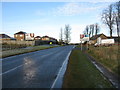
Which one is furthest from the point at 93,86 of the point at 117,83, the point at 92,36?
the point at 92,36

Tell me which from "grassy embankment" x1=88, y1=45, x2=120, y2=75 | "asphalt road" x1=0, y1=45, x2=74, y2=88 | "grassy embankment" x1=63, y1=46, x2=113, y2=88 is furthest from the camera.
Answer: "grassy embankment" x1=88, y1=45, x2=120, y2=75

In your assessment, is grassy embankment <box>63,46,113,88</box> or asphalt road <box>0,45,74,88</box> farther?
asphalt road <box>0,45,74,88</box>

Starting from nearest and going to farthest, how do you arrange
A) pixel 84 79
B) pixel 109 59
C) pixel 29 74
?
pixel 84 79, pixel 29 74, pixel 109 59

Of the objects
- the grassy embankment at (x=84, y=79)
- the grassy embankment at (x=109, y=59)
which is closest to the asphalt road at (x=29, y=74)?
the grassy embankment at (x=84, y=79)

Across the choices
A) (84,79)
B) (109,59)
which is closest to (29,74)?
(84,79)

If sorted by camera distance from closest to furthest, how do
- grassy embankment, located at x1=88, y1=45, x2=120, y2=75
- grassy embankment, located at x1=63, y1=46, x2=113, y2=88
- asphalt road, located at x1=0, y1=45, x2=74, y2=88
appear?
grassy embankment, located at x1=63, y1=46, x2=113, y2=88
asphalt road, located at x1=0, y1=45, x2=74, y2=88
grassy embankment, located at x1=88, y1=45, x2=120, y2=75

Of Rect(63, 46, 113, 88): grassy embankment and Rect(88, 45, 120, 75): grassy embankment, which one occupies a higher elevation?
Rect(88, 45, 120, 75): grassy embankment

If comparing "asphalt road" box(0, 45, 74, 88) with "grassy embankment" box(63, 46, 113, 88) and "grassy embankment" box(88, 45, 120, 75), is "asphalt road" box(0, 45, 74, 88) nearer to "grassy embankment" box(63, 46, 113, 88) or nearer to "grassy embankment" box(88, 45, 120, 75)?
"grassy embankment" box(63, 46, 113, 88)

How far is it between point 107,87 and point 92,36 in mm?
113491

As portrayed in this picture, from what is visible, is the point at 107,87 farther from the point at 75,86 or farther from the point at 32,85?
the point at 32,85

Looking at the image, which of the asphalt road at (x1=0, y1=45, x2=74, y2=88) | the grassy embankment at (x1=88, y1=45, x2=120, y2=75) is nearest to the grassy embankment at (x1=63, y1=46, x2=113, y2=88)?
the asphalt road at (x1=0, y1=45, x2=74, y2=88)

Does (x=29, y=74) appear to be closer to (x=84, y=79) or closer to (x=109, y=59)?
(x=84, y=79)

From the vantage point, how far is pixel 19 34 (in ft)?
430

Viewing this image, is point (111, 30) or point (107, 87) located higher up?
point (111, 30)
